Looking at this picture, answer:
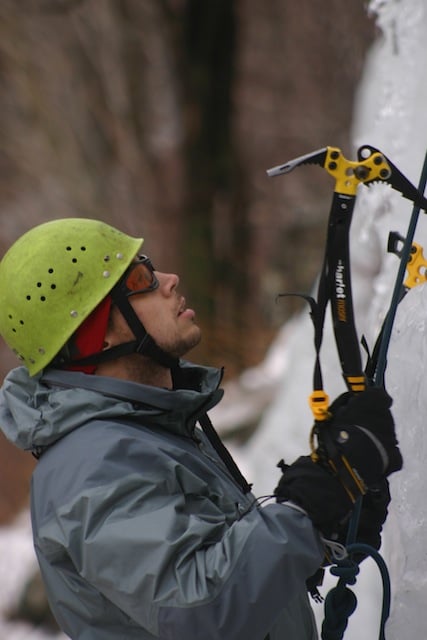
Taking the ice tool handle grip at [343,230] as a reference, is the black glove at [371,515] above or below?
below

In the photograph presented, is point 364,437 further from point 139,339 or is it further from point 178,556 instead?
point 139,339

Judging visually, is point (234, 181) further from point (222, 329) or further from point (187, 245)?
point (222, 329)

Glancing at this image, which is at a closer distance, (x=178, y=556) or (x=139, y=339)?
(x=178, y=556)

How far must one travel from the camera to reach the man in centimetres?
96

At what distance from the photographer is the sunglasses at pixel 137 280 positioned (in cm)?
130

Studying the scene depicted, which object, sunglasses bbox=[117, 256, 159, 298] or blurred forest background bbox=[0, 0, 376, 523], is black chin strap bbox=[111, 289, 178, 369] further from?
blurred forest background bbox=[0, 0, 376, 523]

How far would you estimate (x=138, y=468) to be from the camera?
3.47 feet

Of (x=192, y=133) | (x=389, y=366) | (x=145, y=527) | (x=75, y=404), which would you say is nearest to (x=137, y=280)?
(x=75, y=404)

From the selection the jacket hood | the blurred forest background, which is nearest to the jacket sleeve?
the jacket hood

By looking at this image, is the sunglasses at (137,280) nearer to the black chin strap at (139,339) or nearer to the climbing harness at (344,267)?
the black chin strap at (139,339)

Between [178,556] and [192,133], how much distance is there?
510 centimetres

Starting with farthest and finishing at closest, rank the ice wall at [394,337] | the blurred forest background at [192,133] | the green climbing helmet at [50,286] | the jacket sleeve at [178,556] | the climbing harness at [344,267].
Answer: the blurred forest background at [192,133], the ice wall at [394,337], the green climbing helmet at [50,286], the climbing harness at [344,267], the jacket sleeve at [178,556]

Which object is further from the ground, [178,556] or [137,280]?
[137,280]

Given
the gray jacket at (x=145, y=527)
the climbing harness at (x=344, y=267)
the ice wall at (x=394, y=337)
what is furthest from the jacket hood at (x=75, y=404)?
the ice wall at (x=394, y=337)
